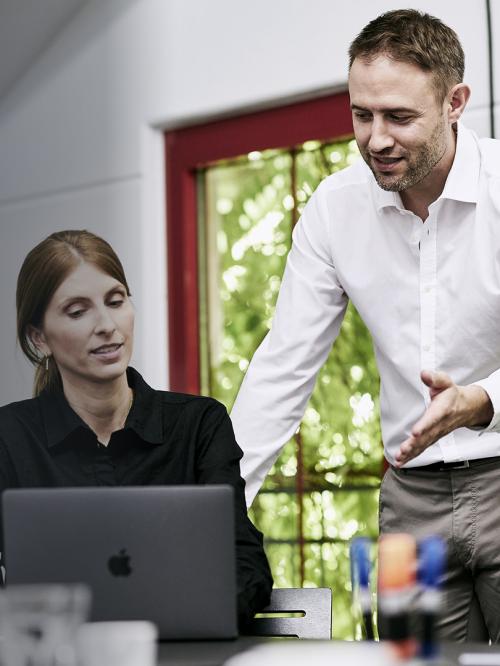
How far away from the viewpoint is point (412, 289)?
211 centimetres

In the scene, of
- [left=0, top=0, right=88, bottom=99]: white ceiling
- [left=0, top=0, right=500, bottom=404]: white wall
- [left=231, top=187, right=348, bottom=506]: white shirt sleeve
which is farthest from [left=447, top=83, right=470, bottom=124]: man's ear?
[left=0, top=0, right=88, bottom=99]: white ceiling

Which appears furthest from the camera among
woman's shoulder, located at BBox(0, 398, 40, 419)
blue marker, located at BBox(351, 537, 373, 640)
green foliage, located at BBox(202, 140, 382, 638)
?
green foliage, located at BBox(202, 140, 382, 638)

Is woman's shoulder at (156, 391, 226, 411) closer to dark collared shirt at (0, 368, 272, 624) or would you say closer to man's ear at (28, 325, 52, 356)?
dark collared shirt at (0, 368, 272, 624)

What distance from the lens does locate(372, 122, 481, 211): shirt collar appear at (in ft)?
6.68

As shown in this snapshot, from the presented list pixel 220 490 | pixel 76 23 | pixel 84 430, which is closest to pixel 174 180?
pixel 76 23

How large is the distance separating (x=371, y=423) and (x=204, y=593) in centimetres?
151

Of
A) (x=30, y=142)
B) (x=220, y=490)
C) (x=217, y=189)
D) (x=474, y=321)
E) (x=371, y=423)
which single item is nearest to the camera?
(x=220, y=490)

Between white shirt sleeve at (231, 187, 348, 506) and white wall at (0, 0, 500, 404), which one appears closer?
white shirt sleeve at (231, 187, 348, 506)

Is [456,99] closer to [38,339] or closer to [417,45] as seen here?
[417,45]

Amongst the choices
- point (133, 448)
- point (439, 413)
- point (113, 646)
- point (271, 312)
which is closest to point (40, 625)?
point (113, 646)

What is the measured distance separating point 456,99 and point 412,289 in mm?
368

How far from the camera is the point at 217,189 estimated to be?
120 inches

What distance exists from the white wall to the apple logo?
1.15m

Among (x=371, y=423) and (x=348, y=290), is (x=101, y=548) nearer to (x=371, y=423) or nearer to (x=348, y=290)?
(x=348, y=290)
